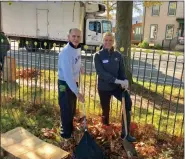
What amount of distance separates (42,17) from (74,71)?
15.6 metres

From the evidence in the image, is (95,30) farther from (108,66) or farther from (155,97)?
(108,66)

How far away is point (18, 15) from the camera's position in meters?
19.2

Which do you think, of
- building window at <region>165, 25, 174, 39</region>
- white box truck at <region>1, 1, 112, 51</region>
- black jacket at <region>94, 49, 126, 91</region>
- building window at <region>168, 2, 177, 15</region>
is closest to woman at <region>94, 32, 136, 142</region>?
black jacket at <region>94, 49, 126, 91</region>

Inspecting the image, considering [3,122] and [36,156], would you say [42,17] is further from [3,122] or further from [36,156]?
[36,156]

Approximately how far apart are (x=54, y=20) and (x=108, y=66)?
15.0 m

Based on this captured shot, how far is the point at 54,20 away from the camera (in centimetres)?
1798

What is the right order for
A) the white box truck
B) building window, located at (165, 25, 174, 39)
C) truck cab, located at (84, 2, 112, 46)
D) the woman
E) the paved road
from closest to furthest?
the woman < the paved road < the white box truck < truck cab, located at (84, 2, 112, 46) < building window, located at (165, 25, 174, 39)

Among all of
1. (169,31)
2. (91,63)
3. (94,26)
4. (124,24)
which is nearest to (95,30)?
(94,26)

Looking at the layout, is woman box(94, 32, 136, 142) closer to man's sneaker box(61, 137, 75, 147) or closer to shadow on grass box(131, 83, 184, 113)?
man's sneaker box(61, 137, 75, 147)

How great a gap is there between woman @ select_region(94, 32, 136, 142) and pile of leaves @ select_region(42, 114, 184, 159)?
0.70 ft

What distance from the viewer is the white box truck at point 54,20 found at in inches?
678

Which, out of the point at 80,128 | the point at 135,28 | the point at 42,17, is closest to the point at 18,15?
the point at 42,17

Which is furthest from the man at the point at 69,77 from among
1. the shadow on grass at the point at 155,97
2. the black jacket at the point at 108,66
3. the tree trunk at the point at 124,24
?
the tree trunk at the point at 124,24

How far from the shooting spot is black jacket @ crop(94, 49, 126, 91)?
3.66m
